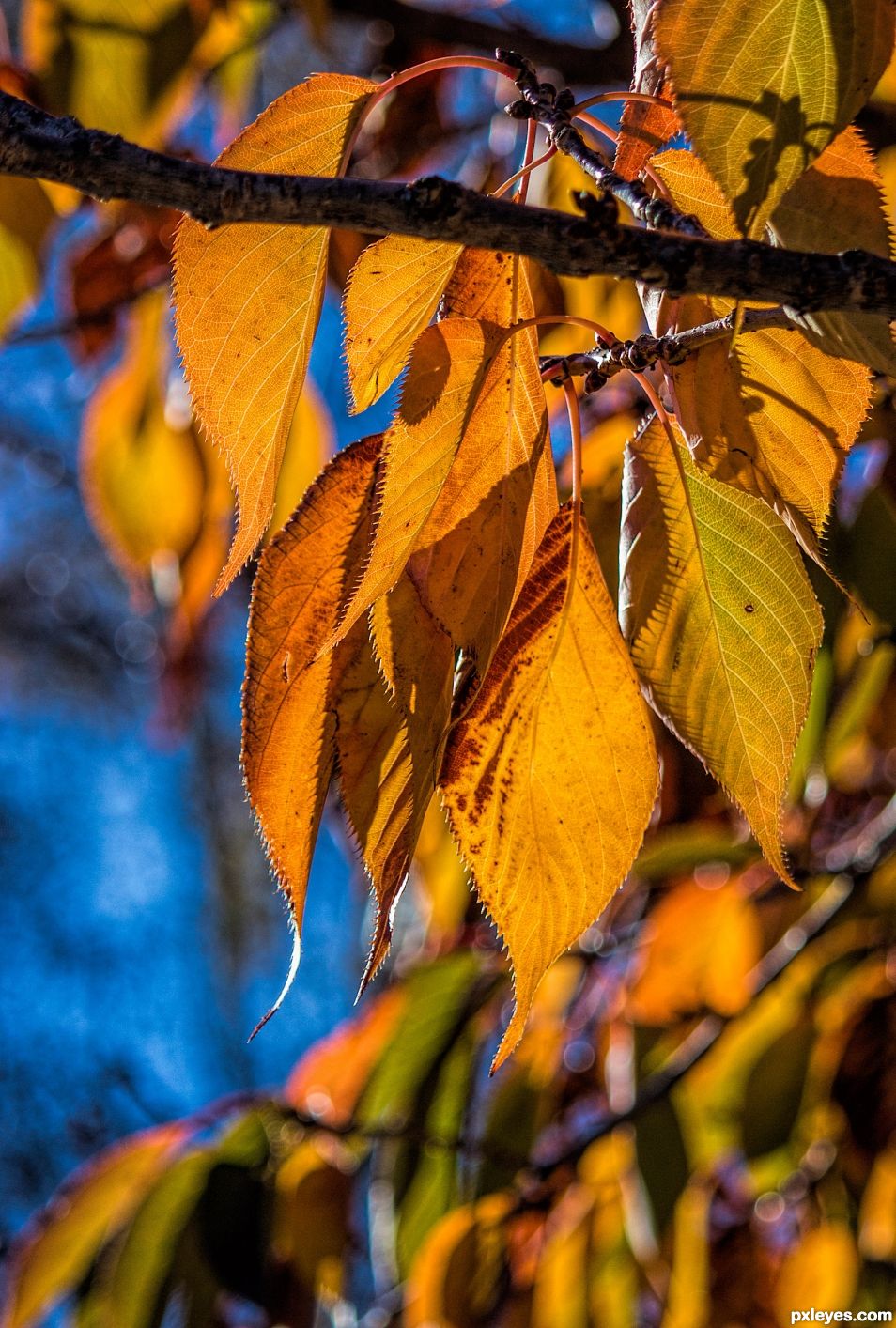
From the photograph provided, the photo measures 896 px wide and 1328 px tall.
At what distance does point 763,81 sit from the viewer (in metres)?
0.27

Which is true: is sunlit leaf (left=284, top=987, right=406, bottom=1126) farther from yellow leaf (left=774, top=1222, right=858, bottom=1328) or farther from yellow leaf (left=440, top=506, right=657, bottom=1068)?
yellow leaf (left=440, top=506, right=657, bottom=1068)

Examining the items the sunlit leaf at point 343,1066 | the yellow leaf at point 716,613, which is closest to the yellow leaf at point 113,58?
the yellow leaf at point 716,613

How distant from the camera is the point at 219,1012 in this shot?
5.80 metres

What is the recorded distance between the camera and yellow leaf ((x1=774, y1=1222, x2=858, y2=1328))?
33.8 inches

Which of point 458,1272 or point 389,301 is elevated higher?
point 389,301

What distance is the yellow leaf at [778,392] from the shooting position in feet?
1.07

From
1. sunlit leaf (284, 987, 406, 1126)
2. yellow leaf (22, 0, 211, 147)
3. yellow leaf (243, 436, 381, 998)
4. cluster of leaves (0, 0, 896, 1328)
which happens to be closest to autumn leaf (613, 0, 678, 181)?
cluster of leaves (0, 0, 896, 1328)

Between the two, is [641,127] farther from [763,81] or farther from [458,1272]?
[458,1272]

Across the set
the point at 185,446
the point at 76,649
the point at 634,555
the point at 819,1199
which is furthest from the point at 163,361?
the point at 76,649

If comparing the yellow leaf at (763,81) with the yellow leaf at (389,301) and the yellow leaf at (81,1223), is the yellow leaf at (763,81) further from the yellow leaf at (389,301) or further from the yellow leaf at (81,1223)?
the yellow leaf at (81,1223)

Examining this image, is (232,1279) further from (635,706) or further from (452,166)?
(452,166)

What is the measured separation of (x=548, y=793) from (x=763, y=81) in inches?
7.6

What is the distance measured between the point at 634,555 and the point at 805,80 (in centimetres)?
14

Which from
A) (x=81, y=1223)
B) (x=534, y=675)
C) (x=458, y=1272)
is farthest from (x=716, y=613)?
(x=81, y=1223)
